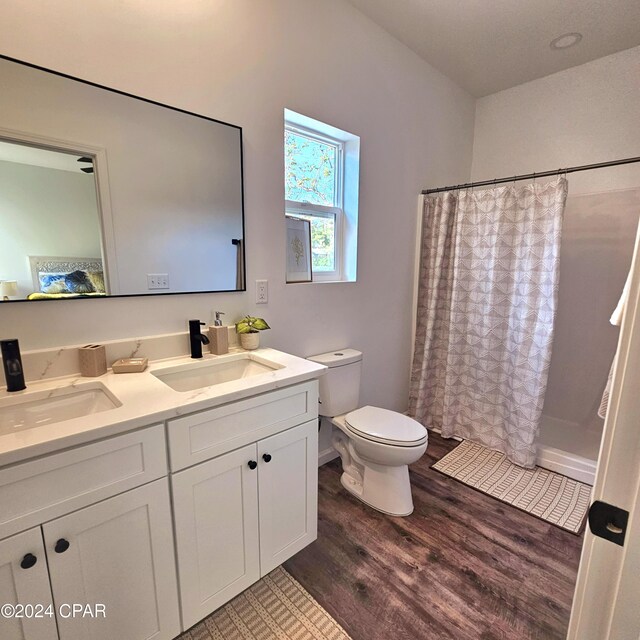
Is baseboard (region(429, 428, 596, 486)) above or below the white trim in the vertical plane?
below

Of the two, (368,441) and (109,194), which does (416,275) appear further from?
(109,194)

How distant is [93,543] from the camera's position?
885 mm

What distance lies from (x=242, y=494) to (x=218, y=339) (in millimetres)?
642

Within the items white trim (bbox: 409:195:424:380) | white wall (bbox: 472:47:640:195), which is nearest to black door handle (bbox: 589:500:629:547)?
white trim (bbox: 409:195:424:380)

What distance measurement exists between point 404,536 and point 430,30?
2.83 m

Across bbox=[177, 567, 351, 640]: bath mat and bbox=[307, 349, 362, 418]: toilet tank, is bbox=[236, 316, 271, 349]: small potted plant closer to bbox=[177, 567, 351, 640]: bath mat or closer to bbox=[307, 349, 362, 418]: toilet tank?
bbox=[307, 349, 362, 418]: toilet tank

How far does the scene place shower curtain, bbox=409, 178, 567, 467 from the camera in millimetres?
2043

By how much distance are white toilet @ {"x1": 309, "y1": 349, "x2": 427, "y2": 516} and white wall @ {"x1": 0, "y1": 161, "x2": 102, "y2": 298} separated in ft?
4.01

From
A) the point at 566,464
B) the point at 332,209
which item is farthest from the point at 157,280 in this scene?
the point at 566,464

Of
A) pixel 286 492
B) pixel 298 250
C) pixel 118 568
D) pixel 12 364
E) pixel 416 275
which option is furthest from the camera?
pixel 416 275

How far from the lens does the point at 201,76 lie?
1.41m

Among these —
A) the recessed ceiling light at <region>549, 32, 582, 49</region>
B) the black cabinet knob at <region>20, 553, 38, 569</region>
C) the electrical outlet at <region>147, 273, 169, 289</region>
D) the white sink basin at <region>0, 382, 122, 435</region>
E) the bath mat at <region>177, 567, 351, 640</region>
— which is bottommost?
the bath mat at <region>177, 567, 351, 640</region>

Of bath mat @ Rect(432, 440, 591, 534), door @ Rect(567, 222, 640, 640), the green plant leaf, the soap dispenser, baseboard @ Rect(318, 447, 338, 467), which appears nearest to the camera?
door @ Rect(567, 222, 640, 640)

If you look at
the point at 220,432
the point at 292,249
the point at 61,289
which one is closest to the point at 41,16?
the point at 61,289
